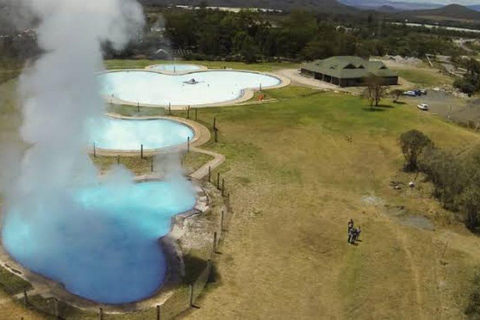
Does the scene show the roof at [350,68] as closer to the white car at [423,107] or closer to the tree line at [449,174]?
the white car at [423,107]

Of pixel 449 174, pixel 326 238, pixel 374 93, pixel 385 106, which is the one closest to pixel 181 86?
pixel 374 93

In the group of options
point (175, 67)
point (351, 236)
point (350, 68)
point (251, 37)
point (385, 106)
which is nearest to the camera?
point (351, 236)

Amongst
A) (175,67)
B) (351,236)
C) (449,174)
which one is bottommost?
(351,236)

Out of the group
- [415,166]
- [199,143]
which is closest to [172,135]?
[199,143]

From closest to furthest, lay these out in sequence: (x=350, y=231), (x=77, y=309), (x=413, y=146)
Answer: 1. (x=77, y=309)
2. (x=350, y=231)
3. (x=413, y=146)

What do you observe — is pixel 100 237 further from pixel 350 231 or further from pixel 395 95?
pixel 395 95

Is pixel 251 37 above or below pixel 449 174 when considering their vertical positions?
above

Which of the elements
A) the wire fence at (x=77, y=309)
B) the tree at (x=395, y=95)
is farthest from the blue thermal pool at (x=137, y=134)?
the tree at (x=395, y=95)
